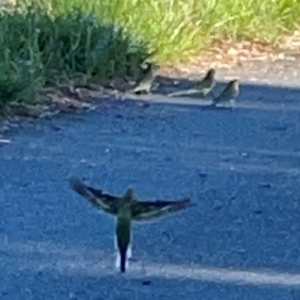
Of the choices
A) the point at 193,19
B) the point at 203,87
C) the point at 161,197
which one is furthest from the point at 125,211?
the point at 193,19

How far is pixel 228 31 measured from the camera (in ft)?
50.7

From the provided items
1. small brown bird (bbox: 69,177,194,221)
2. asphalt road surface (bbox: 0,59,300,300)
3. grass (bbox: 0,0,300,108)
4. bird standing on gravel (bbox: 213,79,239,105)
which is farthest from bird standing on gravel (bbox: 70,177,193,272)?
bird standing on gravel (bbox: 213,79,239,105)

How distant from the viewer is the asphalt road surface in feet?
23.7

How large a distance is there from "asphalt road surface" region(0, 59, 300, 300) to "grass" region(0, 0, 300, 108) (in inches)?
22.5

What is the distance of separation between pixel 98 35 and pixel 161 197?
160 inches

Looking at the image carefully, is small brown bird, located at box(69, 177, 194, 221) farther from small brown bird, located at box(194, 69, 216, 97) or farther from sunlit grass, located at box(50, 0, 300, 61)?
sunlit grass, located at box(50, 0, 300, 61)

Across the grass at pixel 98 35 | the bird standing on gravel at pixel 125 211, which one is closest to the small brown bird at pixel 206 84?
the grass at pixel 98 35

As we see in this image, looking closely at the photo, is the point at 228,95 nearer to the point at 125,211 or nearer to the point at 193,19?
the point at 193,19

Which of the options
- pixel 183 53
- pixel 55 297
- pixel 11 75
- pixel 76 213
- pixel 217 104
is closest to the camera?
pixel 55 297

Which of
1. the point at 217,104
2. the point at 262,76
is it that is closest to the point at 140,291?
the point at 217,104

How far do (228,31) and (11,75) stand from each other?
4.62 m

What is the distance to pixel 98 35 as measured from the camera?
1283cm

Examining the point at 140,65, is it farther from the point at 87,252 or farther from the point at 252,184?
the point at 87,252

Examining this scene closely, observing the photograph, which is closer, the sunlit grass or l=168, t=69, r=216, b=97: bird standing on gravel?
l=168, t=69, r=216, b=97: bird standing on gravel
